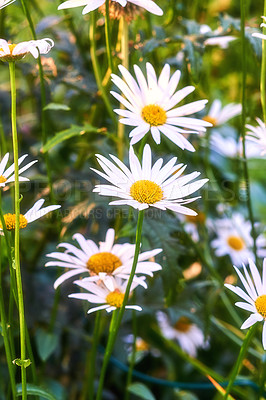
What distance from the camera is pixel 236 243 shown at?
923 millimetres

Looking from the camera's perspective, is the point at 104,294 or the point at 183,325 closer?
the point at 104,294

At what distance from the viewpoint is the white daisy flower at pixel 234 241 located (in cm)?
87

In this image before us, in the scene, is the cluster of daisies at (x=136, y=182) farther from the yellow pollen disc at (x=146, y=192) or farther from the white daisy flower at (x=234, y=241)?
the white daisy flower at (x=234, y=241)

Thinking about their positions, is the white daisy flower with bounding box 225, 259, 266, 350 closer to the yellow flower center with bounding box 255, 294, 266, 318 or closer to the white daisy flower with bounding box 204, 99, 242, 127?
the yellow flower center with bounding box 255, 294, 266, 318

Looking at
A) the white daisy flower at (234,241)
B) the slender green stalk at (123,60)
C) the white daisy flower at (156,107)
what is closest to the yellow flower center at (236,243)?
Answer: the white daisy flower at (234,241)

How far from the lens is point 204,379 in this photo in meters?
0.81

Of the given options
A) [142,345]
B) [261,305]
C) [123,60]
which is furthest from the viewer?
[142,345]

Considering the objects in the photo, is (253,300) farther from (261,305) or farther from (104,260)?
(104,260)

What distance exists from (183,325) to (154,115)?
1.72 feet

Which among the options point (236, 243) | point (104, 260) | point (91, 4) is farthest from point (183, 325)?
point (91, 4)

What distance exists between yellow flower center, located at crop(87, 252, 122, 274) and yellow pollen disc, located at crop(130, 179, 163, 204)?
9 centimetres

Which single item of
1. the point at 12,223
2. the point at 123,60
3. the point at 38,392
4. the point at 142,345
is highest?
the point at 123,60

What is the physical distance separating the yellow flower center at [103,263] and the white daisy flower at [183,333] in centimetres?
40

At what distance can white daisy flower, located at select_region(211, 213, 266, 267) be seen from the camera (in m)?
0.87
